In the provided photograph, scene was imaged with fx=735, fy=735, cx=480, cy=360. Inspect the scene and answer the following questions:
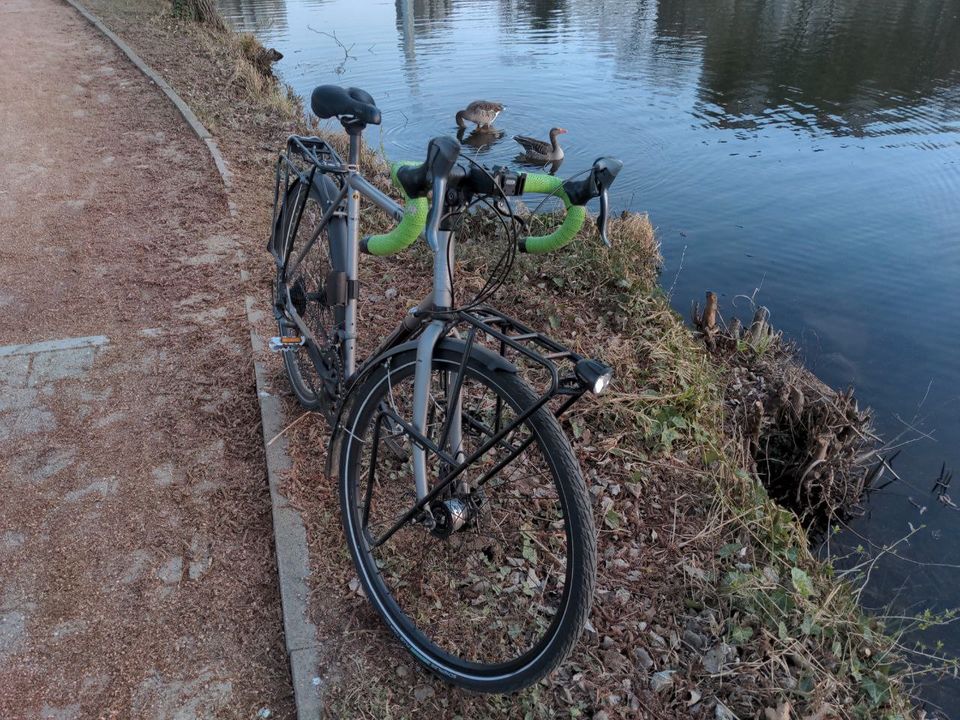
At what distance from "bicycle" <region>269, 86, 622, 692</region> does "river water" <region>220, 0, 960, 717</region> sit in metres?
2.46

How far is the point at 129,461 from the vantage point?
362cm

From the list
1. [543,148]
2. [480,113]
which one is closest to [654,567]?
[543,148]

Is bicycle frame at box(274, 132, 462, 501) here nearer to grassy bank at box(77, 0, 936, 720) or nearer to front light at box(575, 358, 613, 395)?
front light at box(575, 358, 613, 395)

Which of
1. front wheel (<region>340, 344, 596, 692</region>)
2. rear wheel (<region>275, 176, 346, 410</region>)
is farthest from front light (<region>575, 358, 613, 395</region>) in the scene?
rear wheel (<region>275, 176, 346, 410</region>)

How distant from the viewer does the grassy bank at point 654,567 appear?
8.71 ft

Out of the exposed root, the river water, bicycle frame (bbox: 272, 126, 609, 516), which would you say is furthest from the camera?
the river water

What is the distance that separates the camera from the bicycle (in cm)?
214

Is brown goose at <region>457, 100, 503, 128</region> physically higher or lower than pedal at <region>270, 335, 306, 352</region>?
lower

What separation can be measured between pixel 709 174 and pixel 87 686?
9910mm

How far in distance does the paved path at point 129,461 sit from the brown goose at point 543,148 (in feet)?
15.8

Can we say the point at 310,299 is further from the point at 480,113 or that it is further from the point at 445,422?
the point at 480,113

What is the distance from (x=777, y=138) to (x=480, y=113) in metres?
4.82

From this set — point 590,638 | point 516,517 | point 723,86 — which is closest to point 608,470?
point 516,517

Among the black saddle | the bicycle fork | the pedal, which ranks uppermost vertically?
the black saddle
